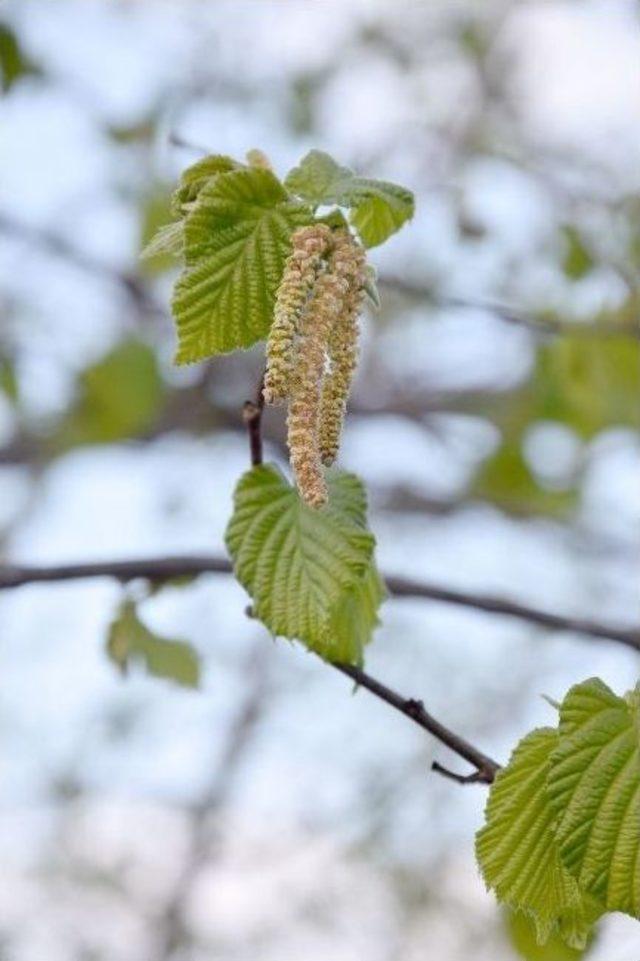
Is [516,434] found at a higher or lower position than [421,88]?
lower

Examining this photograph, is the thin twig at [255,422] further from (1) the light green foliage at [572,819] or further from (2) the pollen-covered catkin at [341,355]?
(1) the light green foliage at [572,819]

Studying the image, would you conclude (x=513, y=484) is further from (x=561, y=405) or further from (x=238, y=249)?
(x=238, y=249)

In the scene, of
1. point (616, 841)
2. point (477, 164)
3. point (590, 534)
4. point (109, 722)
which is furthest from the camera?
point (109, 722)

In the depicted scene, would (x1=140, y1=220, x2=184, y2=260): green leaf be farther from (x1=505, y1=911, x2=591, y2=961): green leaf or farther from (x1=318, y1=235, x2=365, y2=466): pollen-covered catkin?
(x1=505, y1=911, x2=591, y2=961): green leaf

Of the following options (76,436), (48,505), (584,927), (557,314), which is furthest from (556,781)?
(48,505)

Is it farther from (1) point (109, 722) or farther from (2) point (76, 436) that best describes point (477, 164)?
(1) point (109, 722)

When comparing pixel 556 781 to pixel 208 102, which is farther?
pixel 208 102

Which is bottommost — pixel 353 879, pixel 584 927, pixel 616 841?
pixel 353 879

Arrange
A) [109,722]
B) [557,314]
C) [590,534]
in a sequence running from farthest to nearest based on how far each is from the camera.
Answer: [109,722] → [590,534] → [557,314]
